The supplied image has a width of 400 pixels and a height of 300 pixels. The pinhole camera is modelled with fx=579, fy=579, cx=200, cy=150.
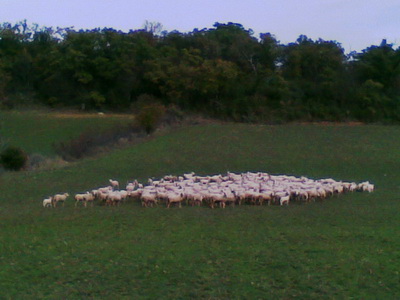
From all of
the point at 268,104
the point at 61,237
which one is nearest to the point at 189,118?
the point at 268,104

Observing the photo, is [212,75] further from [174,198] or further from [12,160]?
[174,198]

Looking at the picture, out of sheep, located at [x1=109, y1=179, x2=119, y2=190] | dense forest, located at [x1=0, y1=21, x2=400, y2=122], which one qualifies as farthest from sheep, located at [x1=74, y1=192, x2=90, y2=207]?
dense forest, located at [x1=0, y1=21, x2=400, y2=122]

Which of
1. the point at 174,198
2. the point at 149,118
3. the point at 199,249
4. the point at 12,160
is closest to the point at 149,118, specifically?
the point at 149,118

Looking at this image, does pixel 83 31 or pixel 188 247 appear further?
pixel 83 31

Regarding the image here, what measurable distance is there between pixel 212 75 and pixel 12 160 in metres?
24.8

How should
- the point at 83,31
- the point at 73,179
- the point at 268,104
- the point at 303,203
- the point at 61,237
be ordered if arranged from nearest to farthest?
the point at 61,237
the point at 303,203
the point at 73,179
the point at 268,104
the point at 83,31

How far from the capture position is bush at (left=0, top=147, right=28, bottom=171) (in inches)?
1284

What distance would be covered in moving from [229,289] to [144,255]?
2.51 meters

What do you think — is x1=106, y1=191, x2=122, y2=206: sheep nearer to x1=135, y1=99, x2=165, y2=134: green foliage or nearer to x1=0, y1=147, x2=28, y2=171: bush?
x1=0, y1=147, x2=28, y2=171: bush

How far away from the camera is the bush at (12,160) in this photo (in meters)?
32.6

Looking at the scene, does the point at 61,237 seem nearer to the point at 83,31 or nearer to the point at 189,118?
the point at 189,118

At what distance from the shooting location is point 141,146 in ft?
118

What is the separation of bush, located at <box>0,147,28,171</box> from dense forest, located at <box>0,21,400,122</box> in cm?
2050

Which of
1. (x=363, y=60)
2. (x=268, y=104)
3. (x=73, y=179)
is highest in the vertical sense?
(x=363, y=60)
